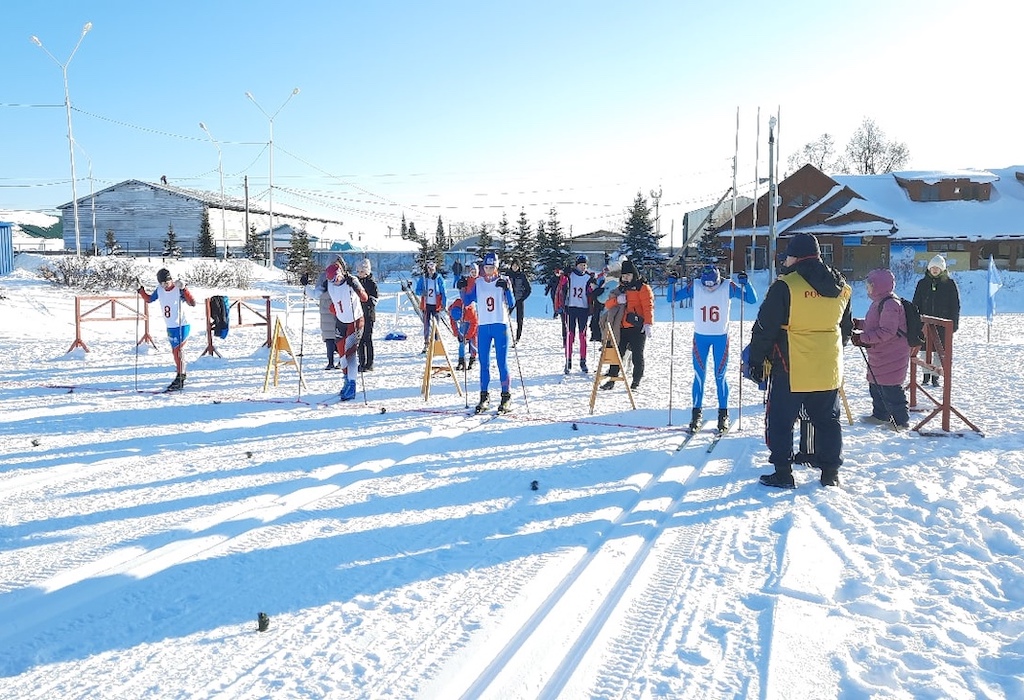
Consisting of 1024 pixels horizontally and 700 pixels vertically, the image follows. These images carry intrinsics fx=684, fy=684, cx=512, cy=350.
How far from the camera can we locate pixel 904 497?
554cm

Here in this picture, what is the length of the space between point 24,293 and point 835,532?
1042 inches

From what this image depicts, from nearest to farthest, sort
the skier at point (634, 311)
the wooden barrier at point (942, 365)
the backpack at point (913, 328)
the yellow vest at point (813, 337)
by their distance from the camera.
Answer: the yellow vest at point (813, 337) < the wooden barrier at point (942, 365) < the backpack at point (913, 328) < the skier at point (634, 311)

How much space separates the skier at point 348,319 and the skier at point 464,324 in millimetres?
1362

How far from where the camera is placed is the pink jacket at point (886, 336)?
7793mm

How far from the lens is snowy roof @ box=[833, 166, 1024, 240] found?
40312 millimetres

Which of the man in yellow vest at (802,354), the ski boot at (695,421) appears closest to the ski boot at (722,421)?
the ski boot at (695,421)

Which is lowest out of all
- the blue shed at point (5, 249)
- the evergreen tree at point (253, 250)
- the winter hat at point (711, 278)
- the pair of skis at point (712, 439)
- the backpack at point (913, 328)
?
the pair of skis at point (712, 439)

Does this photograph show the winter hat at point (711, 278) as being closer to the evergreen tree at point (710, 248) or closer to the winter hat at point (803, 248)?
the winter hat at point (803, 248)

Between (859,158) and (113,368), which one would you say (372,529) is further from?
(859,158)

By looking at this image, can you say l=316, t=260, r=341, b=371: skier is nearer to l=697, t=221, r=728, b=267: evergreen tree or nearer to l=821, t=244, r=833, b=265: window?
l=697, t=221, r=728, b=267: evergreen tree

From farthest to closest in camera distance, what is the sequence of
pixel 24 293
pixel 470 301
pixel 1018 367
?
pixel 24 293 < pixel 1018 367 < pixel 470 301

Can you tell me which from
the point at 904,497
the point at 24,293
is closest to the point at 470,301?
the point at 904,497

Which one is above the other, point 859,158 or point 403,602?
point 859,158

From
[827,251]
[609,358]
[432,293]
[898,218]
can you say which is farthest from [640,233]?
[609,358]
